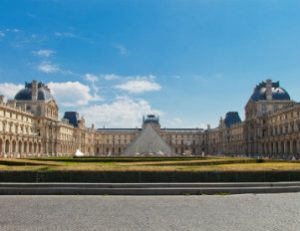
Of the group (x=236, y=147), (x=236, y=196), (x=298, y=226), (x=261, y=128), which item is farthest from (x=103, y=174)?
(x=236, y=147)

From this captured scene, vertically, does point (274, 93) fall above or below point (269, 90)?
below

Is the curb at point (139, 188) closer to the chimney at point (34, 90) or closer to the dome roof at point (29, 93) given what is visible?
the chimney at point (34, 90)

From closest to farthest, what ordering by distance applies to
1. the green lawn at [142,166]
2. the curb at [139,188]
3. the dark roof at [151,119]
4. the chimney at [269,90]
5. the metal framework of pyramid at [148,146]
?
1. the curb at [139,188]
2. the green lawn at [142,166]
3. the metal framework of pyramid at [148,146]
4. the chimney at [269,90]
5. the dark roof at [151,119]

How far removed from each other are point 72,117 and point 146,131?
71745 millimetres

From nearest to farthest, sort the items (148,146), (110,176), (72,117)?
(110,176), (148,146), (72,117)

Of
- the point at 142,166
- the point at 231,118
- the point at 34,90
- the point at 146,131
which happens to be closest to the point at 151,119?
the point at 231,118

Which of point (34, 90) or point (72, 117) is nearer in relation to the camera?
point (34, 90)

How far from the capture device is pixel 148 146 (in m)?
56.4

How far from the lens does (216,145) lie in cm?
12900

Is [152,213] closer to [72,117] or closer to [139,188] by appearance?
[139,188]

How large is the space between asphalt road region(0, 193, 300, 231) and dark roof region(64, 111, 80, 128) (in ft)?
370

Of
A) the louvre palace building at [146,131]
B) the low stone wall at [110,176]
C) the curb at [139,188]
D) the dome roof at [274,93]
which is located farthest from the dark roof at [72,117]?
the curb at [139,188]

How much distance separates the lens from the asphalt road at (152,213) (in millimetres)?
8734

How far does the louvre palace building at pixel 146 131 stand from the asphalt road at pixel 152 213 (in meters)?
42.1
